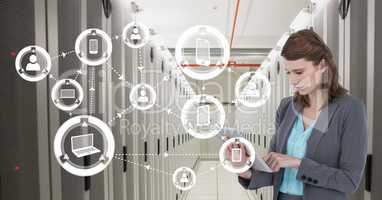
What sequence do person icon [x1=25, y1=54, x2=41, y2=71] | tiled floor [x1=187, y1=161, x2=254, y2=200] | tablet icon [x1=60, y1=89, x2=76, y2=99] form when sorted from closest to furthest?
1. person icon [x1=25, y1=54, x2=41, y2=71]
2. tablet icon [x1=60, y1=89, x2=76, y2=99]
3. tiled floor [x1=187, y1=161, x2=254, y2=200]

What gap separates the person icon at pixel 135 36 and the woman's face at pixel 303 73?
2.36 feet

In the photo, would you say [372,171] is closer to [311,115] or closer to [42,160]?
[311,115]

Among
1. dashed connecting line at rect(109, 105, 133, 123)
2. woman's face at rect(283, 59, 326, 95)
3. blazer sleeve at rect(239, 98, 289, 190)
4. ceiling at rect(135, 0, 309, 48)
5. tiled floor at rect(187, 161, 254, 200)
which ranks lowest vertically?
tiled floor at rect(187, 161, 254, 200)

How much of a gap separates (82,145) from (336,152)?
878mm

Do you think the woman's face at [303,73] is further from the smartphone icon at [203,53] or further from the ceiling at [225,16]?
the ceiling at [225,16]

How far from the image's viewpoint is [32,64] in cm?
85

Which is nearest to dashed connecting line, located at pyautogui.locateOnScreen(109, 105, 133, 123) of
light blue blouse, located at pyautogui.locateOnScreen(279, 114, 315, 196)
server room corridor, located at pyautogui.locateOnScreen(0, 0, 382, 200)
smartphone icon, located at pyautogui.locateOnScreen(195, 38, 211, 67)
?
server room corridor, located at pyautogui.locateOnScreen(0, 0, 382, 200)

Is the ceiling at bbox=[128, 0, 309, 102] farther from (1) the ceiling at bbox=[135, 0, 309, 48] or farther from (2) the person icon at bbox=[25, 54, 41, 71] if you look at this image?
(2) the person icon at bbox=[25, 54, 41, 71]

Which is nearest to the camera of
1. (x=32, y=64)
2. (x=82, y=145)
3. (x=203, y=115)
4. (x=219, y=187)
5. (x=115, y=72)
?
(x=32, y=64)

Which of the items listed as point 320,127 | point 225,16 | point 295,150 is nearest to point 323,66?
point 320,127

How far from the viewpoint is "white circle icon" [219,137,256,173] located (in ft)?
3.50

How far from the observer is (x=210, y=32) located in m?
1.11

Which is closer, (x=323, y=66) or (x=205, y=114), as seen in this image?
(x=323, y=66)

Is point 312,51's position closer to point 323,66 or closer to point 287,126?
point 323,66
